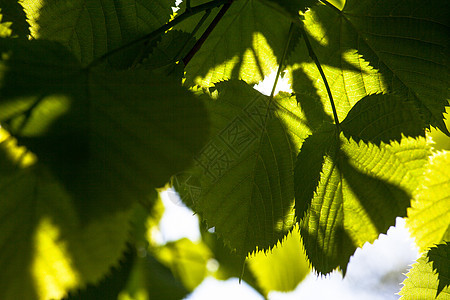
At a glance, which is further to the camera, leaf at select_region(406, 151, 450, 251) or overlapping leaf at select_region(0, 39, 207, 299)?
leaf at select_region(406, 151, 450, 251)

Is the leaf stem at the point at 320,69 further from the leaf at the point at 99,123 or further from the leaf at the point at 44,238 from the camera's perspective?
the leaf at the point at 44,238

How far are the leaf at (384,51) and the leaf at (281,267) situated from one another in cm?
74

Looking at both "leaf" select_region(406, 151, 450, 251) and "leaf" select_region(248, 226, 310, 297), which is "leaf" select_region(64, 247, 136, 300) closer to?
"leaf" select_region(406, 151, 450, 251)

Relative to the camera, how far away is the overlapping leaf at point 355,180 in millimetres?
757

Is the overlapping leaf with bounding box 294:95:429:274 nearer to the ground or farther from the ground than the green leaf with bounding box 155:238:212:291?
farther from the ground

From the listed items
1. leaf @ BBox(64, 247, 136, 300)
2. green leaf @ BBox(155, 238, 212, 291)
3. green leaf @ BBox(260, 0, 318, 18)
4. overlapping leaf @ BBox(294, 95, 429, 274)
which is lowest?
green leaf @ BBox(155, 238, 212, 291)

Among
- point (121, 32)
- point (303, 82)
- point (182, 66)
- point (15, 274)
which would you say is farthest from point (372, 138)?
point (15, 274)

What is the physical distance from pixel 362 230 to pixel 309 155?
155mm

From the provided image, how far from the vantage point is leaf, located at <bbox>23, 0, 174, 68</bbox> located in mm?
770

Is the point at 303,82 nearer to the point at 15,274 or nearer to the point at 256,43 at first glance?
the point at 256,43

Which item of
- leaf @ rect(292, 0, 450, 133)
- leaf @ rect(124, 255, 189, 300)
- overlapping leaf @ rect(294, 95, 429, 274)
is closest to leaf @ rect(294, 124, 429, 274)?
overlapping leaf @ rect(294, 95, 429, 274)

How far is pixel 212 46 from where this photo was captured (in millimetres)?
1007

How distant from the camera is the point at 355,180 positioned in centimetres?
81

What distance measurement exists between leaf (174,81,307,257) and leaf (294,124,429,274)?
0.07 meters
